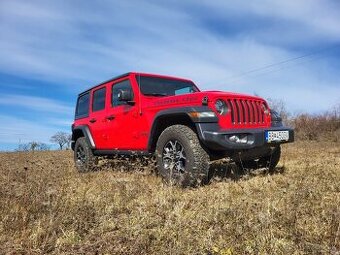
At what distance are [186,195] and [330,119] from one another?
1761cm

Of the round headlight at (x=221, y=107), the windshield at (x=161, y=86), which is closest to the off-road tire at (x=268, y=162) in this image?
the round headlight at (x=221, y=107)

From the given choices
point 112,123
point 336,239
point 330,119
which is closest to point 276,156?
point 112,123

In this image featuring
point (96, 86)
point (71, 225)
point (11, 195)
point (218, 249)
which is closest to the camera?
point (218, 249)

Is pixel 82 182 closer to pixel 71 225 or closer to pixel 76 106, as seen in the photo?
pixel 71 225

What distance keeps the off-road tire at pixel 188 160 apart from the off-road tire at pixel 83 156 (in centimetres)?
251

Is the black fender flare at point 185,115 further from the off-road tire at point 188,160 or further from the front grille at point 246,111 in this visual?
the front grille at point 246,111

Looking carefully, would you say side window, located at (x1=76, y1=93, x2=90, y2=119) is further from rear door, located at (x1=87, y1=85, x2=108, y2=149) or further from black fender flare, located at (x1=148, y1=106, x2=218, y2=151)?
black fender flare, located at (x1=148, y1=106, x2=218, y2=151)

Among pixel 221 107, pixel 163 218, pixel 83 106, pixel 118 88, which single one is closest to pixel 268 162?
pixel 221 107

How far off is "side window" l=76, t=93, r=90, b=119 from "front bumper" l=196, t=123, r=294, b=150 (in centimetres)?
423

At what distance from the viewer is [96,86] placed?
28.0 feet

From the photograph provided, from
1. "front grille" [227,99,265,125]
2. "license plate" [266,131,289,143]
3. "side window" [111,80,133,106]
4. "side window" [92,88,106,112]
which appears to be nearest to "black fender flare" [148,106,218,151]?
"front grille" [227,99,265,125]

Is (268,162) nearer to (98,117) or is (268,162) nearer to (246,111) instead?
(246,111)

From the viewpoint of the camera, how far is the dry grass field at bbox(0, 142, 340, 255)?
2.98 m

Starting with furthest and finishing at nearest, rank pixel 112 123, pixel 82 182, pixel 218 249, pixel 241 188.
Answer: pixel 112 123 < pixel 82 182 < pixel 241 188 < pixel 218 249
